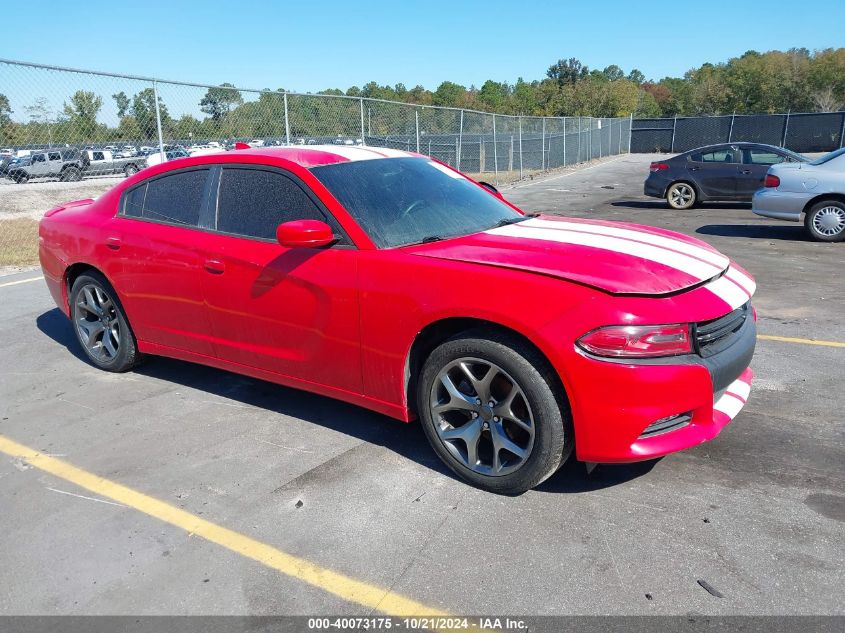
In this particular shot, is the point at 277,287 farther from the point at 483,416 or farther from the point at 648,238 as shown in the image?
the point at 648,238

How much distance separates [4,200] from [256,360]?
1535 cm

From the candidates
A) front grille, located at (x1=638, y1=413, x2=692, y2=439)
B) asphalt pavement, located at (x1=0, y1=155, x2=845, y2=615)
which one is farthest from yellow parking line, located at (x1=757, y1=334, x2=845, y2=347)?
front grille, located at (x1=638, y1=413, x2=692, y2=439)

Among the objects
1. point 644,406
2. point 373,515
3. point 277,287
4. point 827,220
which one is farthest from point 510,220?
point 827,220

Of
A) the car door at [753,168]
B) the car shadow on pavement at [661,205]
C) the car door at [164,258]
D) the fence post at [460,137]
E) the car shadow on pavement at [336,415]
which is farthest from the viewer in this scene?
the fence post at [460,137]

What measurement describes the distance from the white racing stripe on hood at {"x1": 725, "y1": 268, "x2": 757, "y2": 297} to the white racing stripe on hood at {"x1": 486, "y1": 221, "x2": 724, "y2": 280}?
89 millimetres

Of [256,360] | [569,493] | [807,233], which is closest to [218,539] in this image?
[256,360]

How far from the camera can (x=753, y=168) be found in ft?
47.3

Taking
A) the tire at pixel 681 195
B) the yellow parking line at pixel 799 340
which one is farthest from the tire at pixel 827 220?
the yellow parking line at pixel 799 340

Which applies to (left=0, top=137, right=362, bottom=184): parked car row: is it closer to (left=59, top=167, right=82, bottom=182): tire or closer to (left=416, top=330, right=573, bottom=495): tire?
(left=59, top=167, right=82, bottom=182): tire

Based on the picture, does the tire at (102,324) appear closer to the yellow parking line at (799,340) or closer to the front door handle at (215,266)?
the front door handle at (215,266)

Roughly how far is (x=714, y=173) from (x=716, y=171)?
56mm

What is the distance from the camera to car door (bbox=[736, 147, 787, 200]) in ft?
47.0

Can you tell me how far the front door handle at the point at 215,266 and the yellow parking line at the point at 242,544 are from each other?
1299 millimetres

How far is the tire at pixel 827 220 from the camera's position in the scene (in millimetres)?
10133
